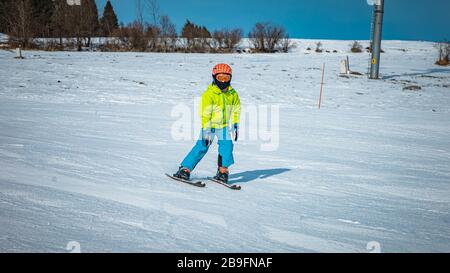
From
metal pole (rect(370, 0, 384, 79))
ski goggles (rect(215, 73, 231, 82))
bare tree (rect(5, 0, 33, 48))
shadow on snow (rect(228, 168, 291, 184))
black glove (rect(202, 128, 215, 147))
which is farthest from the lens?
bare tree (rect(5, 0, 33, 48))

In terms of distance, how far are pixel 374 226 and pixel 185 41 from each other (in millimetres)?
38354

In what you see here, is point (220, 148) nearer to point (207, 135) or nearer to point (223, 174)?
point (207, 135)

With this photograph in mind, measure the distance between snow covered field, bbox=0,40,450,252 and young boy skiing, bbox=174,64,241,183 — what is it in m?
0.40

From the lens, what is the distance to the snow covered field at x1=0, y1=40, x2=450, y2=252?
127 inches

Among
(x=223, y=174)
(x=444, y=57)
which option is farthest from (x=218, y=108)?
(x=444, y=57)

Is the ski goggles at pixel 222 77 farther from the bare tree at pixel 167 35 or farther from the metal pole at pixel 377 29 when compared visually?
the bare tree at pixel 167 35

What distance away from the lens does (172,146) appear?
24.1ft

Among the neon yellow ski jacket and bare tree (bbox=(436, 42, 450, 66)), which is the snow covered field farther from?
bare tree (bbox=(436, 42, 450, 66))

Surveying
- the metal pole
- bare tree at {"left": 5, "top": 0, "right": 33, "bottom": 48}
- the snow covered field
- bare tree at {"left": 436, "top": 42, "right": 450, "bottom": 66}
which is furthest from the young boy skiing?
bare tree at {"left": 5, "top": 0, "right": 33, "bottom": 48}

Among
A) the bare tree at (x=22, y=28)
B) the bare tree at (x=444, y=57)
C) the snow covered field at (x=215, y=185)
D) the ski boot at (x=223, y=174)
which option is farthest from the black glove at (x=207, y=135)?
the bare tree at (x=22, y=28)

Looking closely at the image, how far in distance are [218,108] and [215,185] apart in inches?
43.8

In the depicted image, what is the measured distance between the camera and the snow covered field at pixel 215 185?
10.6 ft
